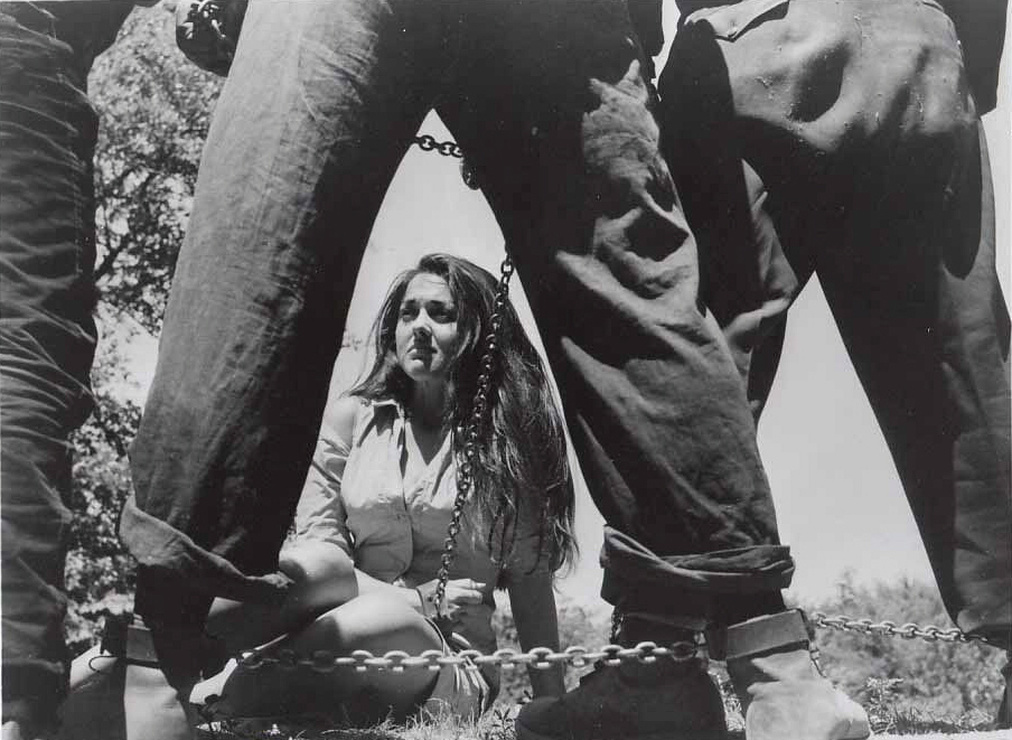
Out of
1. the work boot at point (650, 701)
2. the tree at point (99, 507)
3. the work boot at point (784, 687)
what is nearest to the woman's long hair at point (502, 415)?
the work boot at point (650, 701)

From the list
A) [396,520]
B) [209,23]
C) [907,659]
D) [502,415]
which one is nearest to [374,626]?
[396,520]

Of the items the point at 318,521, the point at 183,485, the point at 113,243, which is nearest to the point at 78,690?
the point at 183,485

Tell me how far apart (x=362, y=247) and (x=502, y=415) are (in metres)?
0.68

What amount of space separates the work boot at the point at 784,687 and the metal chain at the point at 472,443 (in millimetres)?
481

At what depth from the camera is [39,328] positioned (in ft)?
5.39

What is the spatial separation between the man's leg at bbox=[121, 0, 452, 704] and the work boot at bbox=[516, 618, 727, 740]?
419 mm

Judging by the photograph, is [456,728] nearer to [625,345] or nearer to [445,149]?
[625,345]

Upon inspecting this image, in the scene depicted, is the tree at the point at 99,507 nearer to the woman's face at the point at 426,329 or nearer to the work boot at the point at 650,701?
the woman's face at the point at 426,329

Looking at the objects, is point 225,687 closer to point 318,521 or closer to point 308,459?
point 318,521

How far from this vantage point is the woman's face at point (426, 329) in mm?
2199

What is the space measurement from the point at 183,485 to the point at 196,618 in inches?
5.8

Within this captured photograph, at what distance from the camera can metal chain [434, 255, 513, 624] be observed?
72.3 inches

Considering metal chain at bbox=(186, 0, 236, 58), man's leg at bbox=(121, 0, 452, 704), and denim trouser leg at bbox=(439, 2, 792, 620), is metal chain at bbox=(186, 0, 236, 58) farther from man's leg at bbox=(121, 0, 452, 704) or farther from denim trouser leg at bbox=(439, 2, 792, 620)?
denim trouser leg at bbox=(439, 2, 792, 620)

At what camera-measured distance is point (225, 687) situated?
74.5 inches
